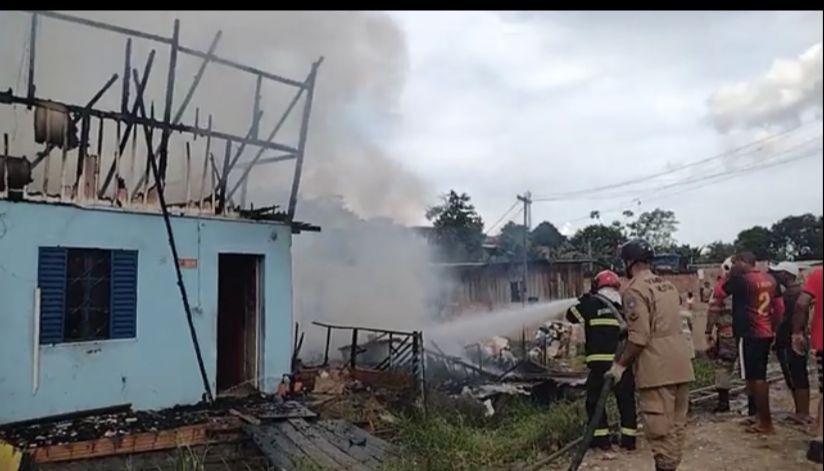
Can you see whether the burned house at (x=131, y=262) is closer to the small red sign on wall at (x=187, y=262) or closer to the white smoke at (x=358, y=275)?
the small red sign on wall at (x=187, y=262)

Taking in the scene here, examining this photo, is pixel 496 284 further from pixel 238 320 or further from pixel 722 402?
pixel 722 402

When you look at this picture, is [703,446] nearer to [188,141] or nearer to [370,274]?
[188,141]

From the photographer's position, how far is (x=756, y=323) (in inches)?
223

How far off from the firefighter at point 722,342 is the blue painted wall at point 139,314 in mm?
6155

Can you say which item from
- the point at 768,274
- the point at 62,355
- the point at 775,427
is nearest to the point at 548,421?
the point at 775,427

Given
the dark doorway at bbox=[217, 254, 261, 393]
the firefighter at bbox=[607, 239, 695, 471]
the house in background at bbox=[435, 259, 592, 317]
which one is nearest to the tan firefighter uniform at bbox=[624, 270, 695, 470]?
the firefighter at bbox=[607, 239, 695, 471]

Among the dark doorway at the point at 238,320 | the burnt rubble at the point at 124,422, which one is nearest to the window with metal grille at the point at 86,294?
the burnt rubble at the point at 124,422

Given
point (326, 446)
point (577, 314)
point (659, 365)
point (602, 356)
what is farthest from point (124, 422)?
point (659, 365)

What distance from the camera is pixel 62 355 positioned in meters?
7.49

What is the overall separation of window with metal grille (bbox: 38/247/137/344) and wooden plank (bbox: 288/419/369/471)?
2.63 metres

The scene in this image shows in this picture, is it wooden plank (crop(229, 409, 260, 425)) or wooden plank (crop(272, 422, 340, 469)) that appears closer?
wooden plank (crop(272, 422, 340, 469))

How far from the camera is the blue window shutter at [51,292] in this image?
24.2ft

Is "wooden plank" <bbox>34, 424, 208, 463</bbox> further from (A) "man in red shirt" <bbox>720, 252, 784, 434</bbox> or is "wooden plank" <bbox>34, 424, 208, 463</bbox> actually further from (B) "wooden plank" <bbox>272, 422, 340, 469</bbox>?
(A) "man in red shirt" <bbox>720, 252, 784, 434</bbox>

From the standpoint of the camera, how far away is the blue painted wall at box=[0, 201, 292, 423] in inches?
284
